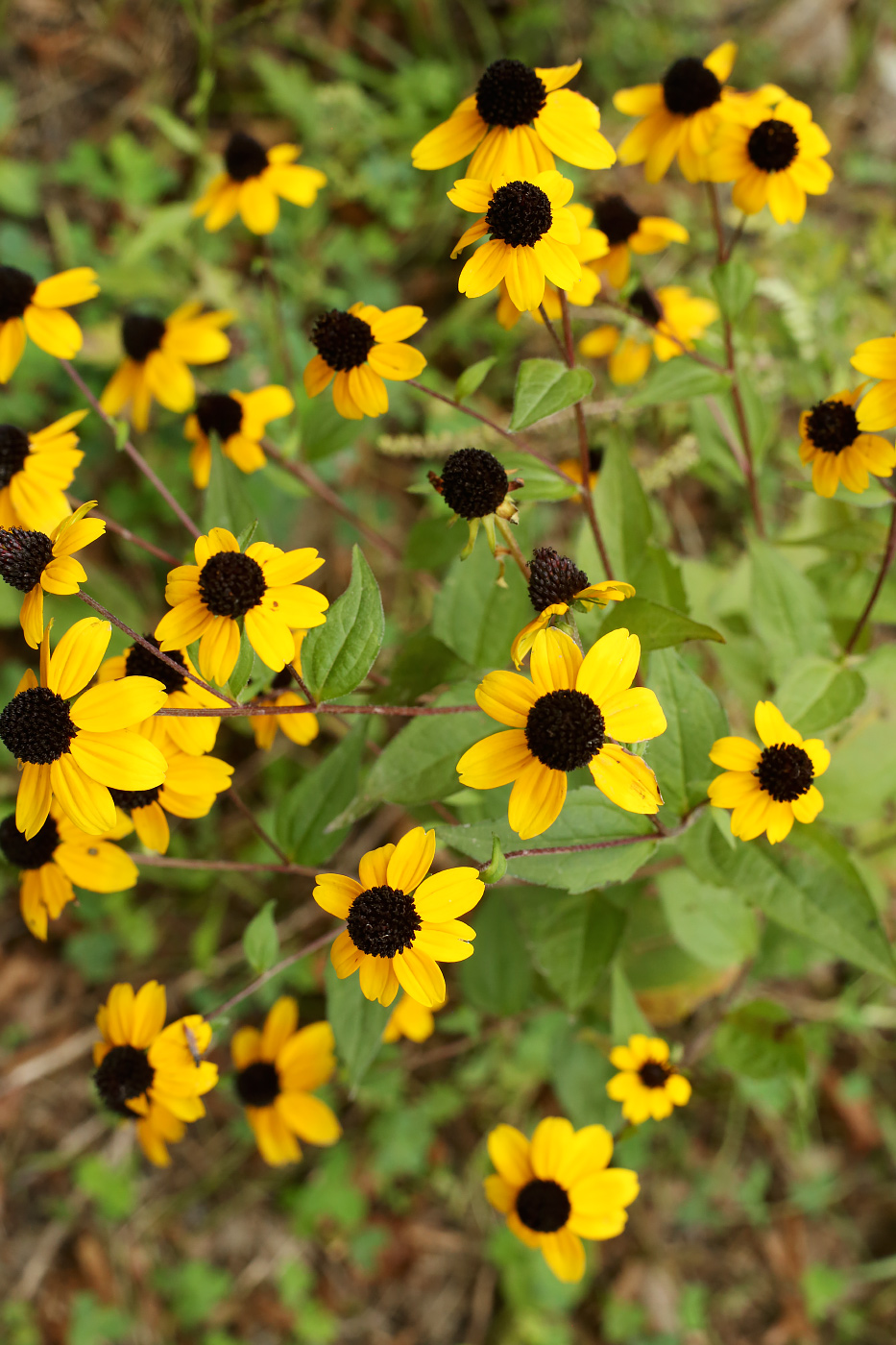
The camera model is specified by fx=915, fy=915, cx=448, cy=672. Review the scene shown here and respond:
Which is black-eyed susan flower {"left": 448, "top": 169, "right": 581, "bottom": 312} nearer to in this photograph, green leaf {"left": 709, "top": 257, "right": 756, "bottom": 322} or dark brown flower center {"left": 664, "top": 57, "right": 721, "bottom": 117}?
green leaf {"left": 709, "top": 257, "right": 756, "bottom": 322}

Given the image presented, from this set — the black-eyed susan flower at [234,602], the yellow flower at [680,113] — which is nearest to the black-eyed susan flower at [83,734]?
the black-eyed susan flower at [234,602]

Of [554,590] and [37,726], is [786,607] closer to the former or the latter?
[554,590]

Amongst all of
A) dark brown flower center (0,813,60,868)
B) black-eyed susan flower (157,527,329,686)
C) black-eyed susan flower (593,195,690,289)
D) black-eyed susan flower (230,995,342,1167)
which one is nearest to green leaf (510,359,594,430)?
black-eyed susan flower (157,527,329,686)

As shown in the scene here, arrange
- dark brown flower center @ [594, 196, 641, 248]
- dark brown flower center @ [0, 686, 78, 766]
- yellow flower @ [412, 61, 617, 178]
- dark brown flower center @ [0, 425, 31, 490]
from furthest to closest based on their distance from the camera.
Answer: dark brown flower center @ [594, 196, 641, 248], dark brown flower center @ [0, 425, 31, 490], yellow flower @ [412, 61, 617, 178], dark brown flower center @ [0, 686, 78, 766]

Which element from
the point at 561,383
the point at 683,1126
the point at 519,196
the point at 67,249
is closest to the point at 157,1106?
the point at 561,383

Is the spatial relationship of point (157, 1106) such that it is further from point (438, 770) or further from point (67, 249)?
point (67, 249)

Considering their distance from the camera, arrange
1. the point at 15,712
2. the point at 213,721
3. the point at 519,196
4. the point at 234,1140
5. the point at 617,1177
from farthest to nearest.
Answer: the point at 234,1140 → the point at 617,1177 → the point at 213,721 → the point at 519,196 → the point at 15,712

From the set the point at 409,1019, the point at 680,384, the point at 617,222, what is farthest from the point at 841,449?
the point at 409,1019
